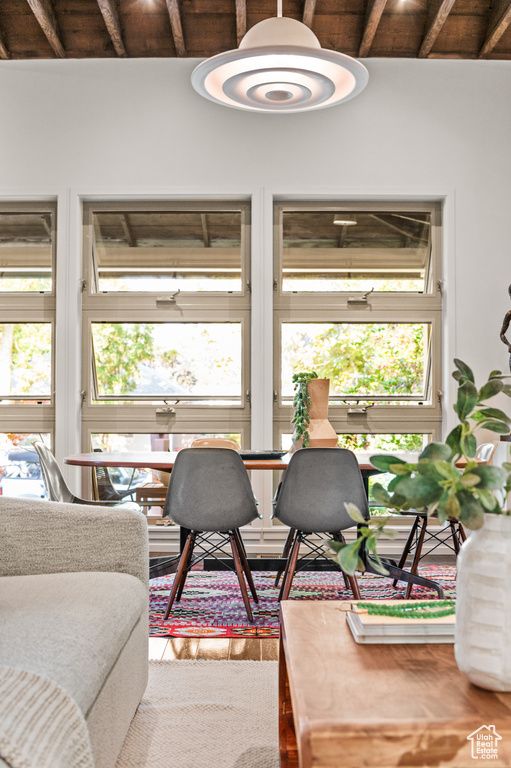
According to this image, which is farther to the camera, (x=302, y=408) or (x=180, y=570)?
(x=302, y=408)

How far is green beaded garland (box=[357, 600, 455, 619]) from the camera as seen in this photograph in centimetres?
163

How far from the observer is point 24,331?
17.0ft

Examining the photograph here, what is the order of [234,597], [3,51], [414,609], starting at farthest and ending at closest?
1. [3,51]
2. [234,597]
3. [414,609]

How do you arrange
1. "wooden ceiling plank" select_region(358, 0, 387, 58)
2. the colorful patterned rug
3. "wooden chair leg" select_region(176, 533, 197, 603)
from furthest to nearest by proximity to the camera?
"wooden ceiling plank" select_region(358, 0, 387, 58), "wooden chair leg" select_region(176, 533, 197, 603), the colorful patterned rug

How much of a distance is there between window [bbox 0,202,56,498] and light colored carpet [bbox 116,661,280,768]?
2796mm

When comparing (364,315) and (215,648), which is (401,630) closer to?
(215,648)

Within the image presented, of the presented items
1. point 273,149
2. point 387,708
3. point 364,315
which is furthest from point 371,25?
point 387,708

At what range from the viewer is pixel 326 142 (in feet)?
16.6

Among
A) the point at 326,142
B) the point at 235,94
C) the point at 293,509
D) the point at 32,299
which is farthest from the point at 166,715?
the point at 326,142

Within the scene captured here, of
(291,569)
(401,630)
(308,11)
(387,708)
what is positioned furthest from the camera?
(308,11)

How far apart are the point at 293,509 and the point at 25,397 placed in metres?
2.63

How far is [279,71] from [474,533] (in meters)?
2.57

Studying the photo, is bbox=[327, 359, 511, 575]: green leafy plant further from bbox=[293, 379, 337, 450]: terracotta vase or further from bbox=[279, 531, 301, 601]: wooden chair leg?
bbox=[293, 379, 337, 450]: terracotta vase

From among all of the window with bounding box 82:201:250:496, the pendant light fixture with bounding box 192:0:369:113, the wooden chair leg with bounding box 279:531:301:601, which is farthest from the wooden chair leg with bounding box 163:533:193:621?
the pendant light fixture with bounding box 192:0:369:113
